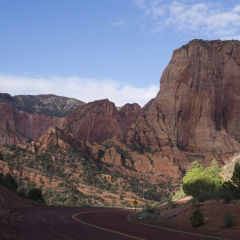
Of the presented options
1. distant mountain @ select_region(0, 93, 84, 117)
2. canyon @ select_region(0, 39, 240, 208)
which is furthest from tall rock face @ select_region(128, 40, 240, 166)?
distant mountain @ select_region(0, 93, 84, 117)

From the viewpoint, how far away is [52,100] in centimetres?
16888

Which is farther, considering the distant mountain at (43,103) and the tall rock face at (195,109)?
the distant mountain at (43,103)

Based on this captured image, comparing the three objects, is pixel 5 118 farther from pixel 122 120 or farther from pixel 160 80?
pixel 160 80

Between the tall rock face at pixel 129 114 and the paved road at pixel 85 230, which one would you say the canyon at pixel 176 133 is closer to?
the tall rock face at pixel 129 114

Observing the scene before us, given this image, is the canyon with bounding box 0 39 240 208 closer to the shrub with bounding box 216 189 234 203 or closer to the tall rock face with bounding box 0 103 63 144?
the tall rock face with bounding box 0 103 63 144

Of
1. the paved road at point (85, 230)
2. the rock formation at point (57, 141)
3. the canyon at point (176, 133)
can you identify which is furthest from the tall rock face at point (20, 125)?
the paved road at point (85, 230)

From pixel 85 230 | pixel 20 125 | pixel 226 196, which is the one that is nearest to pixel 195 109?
pixel 226 196

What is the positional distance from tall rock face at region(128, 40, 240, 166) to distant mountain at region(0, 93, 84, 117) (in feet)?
224

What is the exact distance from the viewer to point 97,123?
101 meters

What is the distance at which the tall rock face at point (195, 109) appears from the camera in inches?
3127

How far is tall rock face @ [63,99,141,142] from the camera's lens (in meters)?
99.2

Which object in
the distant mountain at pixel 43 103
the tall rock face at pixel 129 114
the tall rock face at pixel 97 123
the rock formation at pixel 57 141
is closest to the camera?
the rock formation at pixel 57 141

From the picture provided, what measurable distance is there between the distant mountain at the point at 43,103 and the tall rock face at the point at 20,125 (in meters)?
13.0

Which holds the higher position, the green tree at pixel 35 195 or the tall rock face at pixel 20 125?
the tall rock face at pixel 20 125
